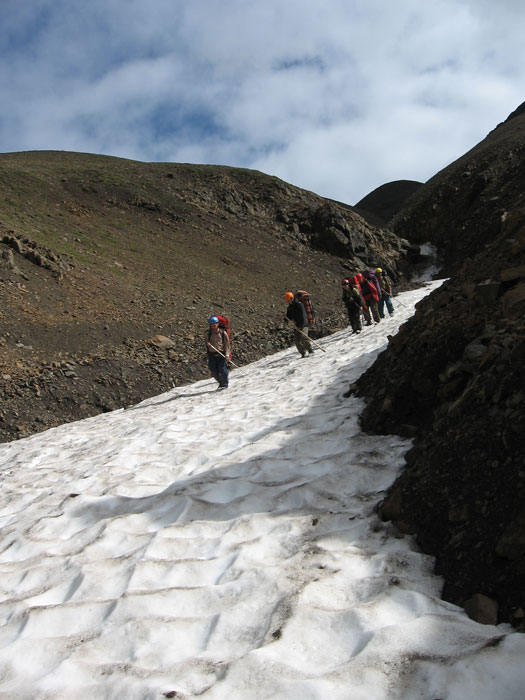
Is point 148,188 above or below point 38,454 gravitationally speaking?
above

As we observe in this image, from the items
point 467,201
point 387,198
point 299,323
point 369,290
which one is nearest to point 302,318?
point 299,323

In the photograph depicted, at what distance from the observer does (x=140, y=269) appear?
26.5 m

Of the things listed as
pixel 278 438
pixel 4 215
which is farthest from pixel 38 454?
pixel 4 215

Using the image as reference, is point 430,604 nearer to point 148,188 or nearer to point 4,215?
point 4,215

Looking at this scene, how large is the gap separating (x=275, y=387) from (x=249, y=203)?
32623 mm

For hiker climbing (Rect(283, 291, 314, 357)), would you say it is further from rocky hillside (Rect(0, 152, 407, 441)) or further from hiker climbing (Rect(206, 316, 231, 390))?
rocky hillside (Rect(0, 152, 407, 441))

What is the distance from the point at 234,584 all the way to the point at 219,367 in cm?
1020

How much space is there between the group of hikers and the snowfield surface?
20.2ft

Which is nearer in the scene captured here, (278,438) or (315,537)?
(315,537)

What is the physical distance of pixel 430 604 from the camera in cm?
297

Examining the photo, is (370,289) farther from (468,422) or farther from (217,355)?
(468,422)

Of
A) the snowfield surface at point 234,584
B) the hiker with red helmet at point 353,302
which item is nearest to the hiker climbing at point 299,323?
the hiker with red helmet at point 353,302

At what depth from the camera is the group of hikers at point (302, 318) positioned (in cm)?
1370

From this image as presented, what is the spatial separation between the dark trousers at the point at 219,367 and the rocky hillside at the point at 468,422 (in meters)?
5.89
